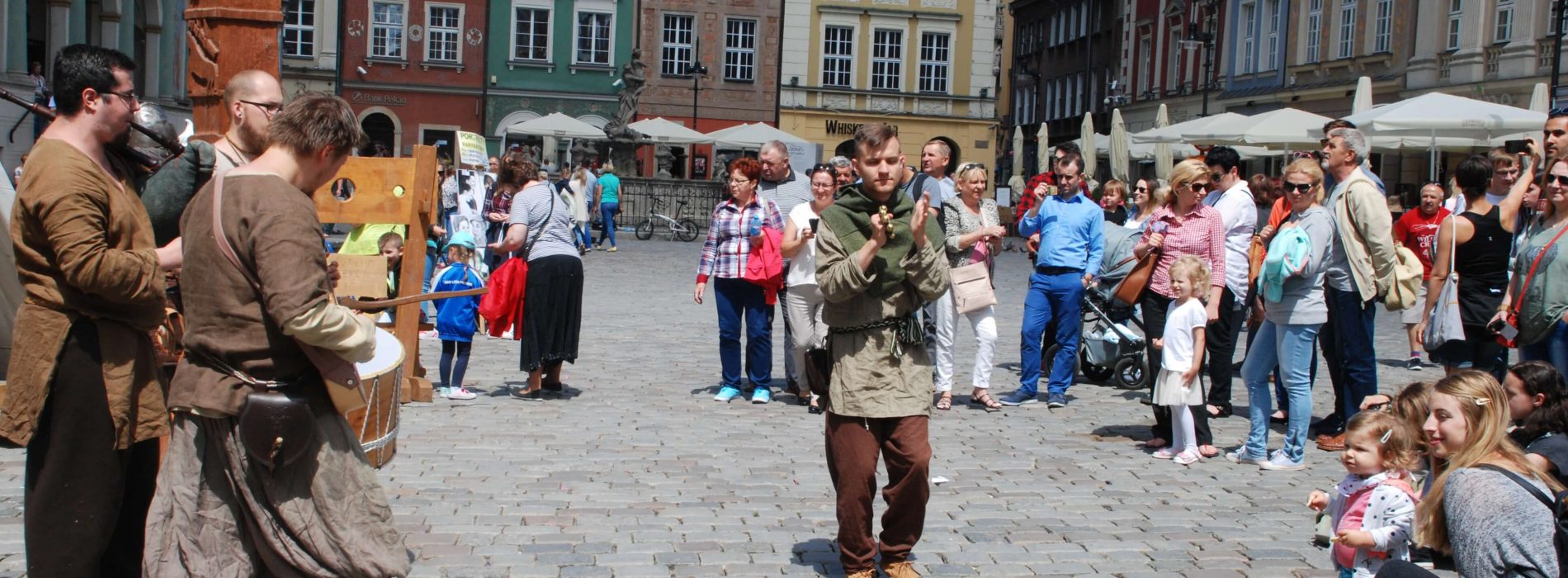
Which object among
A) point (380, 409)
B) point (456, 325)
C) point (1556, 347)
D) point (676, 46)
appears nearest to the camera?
point (380, 409)

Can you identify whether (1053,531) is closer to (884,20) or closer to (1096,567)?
(1096,567)

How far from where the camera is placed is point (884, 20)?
52219 millimetres

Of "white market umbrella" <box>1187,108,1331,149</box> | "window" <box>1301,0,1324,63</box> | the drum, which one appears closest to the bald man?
the drum

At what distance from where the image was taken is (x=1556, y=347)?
6.42 metres

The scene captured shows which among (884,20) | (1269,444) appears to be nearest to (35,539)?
(1269,444)

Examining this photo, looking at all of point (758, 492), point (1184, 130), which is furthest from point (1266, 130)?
point (758, 492)

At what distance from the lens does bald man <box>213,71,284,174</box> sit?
4.95 metres

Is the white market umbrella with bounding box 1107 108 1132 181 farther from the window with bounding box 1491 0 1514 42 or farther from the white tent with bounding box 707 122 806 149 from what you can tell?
the white tent with bounding box 707 122 806 149

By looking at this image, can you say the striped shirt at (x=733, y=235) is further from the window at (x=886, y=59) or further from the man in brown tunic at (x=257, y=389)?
the window at (x=886, y=59)

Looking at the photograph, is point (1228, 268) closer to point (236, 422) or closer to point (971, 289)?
point (971, 289)

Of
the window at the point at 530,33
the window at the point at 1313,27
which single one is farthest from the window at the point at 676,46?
the window at the point at 1313,27

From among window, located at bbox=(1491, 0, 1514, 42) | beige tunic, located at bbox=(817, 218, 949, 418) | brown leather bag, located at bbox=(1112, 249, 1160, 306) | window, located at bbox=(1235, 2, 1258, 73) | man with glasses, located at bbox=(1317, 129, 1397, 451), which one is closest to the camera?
beige tunic, located at bbox=(817, 218, 949, 418)

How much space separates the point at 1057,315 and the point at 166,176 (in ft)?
21.6

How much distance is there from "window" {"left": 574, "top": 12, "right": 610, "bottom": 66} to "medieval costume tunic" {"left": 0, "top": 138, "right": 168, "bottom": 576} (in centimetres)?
4546
